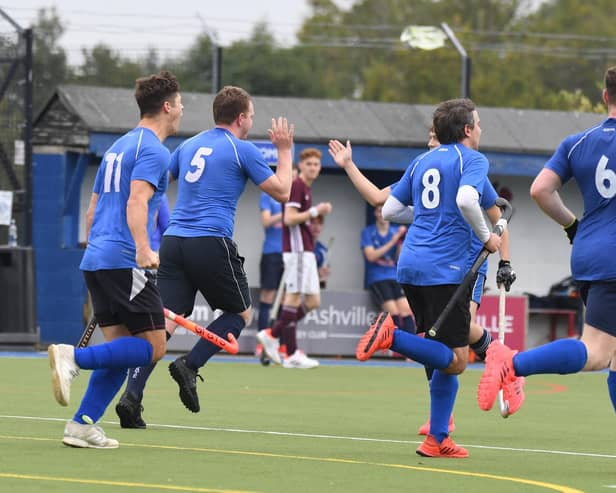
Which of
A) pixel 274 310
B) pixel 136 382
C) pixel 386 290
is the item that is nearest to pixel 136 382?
pixel 136 382

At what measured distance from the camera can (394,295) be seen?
65.0 ft

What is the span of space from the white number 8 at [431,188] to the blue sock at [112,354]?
69.0 inches

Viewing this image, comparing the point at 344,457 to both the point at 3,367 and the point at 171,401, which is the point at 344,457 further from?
the point at 3,367

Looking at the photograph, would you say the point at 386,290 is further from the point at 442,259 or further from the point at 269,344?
the point at 442,259

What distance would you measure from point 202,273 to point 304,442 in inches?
49.5

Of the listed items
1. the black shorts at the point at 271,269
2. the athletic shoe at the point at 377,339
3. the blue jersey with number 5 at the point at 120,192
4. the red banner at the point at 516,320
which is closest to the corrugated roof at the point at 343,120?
the red banner at the point at 516,320

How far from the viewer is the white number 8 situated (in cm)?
885

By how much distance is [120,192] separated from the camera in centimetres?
868

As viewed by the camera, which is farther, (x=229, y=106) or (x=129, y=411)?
(x=229, y=106)

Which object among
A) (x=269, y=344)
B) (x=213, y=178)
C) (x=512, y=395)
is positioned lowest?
(x=269, y=344)

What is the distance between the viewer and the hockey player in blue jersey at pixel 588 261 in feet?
25.4

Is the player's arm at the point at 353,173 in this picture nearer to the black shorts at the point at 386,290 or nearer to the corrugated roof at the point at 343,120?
the black shorts at the point at 386,290

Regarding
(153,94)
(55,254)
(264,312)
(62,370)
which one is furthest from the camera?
(55,254)

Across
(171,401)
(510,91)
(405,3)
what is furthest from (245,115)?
(405,3)
